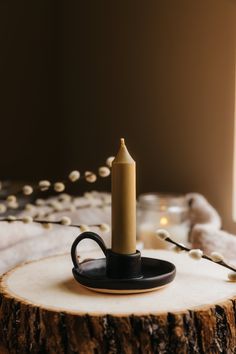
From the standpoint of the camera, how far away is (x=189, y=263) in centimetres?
97

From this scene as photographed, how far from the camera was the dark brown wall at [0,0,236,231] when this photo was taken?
1775 mm

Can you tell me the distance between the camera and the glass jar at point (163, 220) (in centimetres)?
157

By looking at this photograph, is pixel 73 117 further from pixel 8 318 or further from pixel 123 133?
pixel 8 318

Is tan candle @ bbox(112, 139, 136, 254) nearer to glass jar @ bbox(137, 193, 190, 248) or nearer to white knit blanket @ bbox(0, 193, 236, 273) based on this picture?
white knit blanket @ bbox(0, 193, 236, 273)

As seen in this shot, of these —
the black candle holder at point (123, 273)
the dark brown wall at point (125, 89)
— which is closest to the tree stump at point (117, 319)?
the black candle holder at point (123, 273)

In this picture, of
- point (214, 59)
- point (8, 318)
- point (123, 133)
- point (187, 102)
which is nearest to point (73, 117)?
point (123, 133)

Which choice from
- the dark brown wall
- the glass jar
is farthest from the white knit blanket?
the dark brown wall

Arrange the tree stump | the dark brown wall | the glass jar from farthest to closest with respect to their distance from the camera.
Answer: the dark brown wall, the glass jar, the tree stump

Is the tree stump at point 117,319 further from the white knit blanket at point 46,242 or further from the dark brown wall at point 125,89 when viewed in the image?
the dark brown wall at point 125,89

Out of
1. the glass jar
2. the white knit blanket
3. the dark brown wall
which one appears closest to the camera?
the white knit blanket

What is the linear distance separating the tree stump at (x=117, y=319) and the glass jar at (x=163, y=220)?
72 centimetres

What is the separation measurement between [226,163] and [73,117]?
33.0 inches

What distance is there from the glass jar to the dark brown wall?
0.25 meters

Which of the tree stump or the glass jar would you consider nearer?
the tree stump
